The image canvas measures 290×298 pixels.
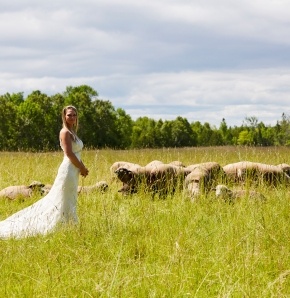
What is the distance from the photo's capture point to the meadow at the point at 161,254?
11.1 feet

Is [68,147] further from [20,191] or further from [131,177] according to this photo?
[20,191]

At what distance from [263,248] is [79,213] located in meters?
2.78

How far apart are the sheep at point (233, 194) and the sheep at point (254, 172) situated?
1109 mm

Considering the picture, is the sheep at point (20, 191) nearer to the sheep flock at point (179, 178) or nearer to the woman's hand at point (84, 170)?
the sheep flock at point (179, 178)

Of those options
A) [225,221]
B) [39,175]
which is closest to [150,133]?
[39,175]

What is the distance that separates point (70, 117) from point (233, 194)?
2.27m

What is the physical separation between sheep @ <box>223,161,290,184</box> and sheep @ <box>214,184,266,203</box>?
1109 millimetres

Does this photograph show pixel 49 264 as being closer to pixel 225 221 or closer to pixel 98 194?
pixel 225 221

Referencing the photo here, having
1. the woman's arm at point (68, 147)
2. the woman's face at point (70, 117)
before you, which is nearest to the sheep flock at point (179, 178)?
the woman's arm at point (68, 147)

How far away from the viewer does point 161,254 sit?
4.29 meters

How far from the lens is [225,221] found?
5.36m

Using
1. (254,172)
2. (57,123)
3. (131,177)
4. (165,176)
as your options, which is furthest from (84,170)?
(57,123)

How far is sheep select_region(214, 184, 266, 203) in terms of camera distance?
6.66 meters

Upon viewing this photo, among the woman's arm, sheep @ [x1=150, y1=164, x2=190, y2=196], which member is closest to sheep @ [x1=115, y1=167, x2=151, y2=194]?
sheep @ [x1=150, y1=164, x2=190, y2=196]
